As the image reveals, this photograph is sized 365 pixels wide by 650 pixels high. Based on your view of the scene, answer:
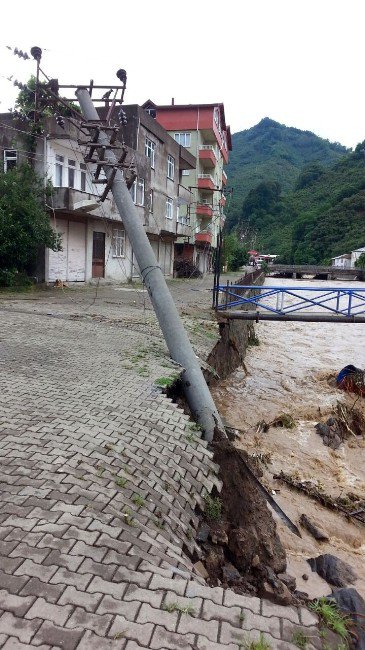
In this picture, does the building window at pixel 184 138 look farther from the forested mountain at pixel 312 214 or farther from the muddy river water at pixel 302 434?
the forested mountain at pixel 312 214

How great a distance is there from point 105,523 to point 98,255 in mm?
20442

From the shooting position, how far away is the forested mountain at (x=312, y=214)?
82.0 metres

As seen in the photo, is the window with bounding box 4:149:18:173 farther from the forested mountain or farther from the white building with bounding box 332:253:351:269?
the forested mountain

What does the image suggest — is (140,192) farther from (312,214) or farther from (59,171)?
(312,214)

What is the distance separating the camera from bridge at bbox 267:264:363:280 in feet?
203

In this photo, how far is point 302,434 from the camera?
10078 mm

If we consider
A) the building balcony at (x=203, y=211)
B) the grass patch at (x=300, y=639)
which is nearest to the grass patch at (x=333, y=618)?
the grass patch at (x=300, y=639)

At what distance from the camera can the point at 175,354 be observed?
7.81 m

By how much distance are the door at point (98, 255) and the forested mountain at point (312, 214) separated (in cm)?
6240

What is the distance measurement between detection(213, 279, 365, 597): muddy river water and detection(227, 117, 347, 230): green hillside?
96.9 metres

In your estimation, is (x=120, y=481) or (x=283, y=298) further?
(x=283, y=298)

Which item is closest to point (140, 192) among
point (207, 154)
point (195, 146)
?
point (207, 154)

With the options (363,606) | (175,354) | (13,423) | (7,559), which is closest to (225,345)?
(175,354)

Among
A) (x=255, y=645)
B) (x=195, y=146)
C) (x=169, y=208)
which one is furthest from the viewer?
(x=195, y=146)
